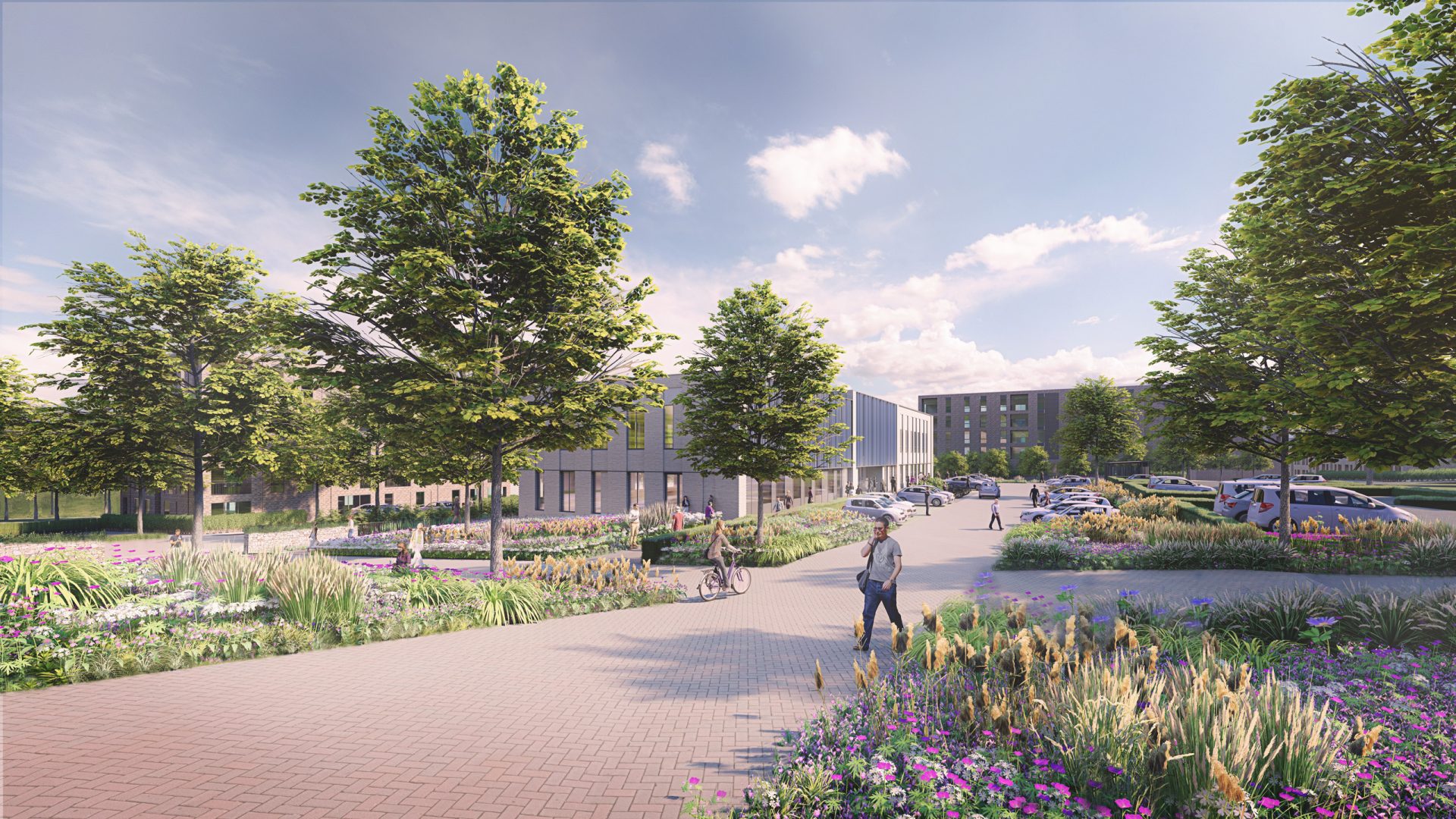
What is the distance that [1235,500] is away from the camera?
2548 centimetres

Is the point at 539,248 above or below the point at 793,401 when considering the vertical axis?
above

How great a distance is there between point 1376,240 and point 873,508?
22.9 m

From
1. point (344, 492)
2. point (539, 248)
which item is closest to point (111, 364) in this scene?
point (539, 248)

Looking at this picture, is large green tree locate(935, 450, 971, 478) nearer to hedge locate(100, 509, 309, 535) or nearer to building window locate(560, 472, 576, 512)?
building window locate(560, 472, 576, 512)

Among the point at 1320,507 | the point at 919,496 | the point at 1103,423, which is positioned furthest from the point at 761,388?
→ the point at 1103,423

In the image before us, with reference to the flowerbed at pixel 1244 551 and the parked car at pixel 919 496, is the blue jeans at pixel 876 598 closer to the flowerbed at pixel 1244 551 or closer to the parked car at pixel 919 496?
the flowerbed at pixel 1244 551

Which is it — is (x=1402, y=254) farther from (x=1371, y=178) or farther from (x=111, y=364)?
(x=111, y=364)

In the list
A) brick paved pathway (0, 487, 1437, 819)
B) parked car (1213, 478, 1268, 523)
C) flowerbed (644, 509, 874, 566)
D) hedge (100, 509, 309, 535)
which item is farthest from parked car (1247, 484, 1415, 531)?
hedge (100, 509, 309, 535)

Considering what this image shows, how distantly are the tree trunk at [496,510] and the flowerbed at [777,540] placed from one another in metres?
5.19

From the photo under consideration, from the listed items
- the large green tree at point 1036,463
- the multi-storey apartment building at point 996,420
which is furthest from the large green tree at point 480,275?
the multi-storey apartment building at point 996,420

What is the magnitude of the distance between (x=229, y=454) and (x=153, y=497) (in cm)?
3726

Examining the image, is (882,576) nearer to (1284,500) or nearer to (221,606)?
(221,606)

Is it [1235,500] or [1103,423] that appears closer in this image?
[1235,500]

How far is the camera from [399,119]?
13.5 meters
